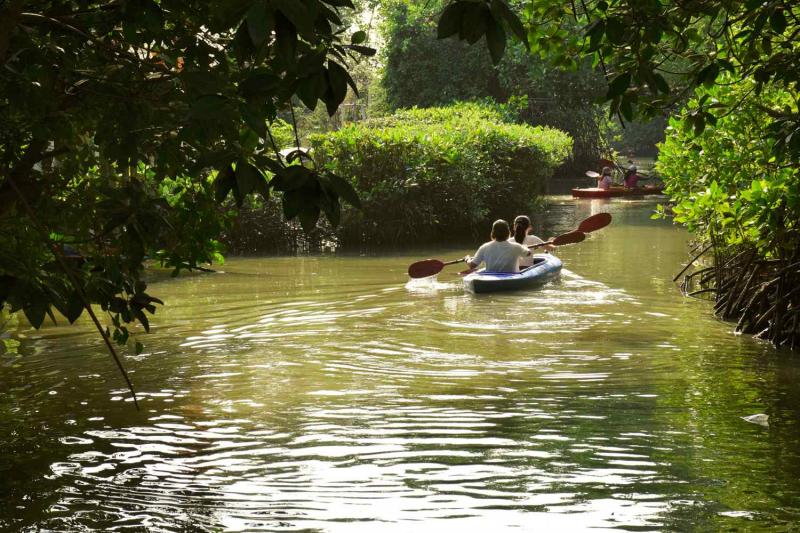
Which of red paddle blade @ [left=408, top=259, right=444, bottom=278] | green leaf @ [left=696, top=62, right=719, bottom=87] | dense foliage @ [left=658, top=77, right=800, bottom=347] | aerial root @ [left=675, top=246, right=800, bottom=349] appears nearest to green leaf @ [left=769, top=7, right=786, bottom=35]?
green leaf @ [left=696, top=62, right=719, bottom=87]

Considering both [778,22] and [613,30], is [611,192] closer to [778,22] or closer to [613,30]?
[778,22]

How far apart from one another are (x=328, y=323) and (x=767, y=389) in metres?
5.37

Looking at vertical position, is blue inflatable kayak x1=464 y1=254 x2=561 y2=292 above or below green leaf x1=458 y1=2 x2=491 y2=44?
below

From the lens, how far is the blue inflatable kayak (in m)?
14.3

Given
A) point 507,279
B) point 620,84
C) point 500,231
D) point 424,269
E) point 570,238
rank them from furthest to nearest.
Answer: point 570,238 < point 424,269 < point 500,231 < point 507,279 < point 620,84

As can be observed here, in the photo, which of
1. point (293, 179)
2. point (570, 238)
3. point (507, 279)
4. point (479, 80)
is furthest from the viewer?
point (479, 80)

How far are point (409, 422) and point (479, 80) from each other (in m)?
30.2

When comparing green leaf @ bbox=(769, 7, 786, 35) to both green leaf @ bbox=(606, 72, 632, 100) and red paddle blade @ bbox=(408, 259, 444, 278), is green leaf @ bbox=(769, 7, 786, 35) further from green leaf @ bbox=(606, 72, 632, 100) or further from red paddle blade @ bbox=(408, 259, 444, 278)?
red paddle blade @ bbox=(408, 259, 444, 278)

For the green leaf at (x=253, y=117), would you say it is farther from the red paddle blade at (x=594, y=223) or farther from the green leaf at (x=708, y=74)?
the red paddle blade at (x=594, y=223)

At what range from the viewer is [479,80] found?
121 feet

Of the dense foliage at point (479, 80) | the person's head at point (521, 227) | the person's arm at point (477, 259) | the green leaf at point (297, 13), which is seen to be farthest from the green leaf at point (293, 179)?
the dense foliage at point (479, 80)

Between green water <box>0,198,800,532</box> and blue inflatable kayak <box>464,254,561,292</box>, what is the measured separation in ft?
1.70

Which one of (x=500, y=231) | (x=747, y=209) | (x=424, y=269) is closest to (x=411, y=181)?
(x=424, y=269)

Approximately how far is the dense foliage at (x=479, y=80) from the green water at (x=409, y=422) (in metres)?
23.2
